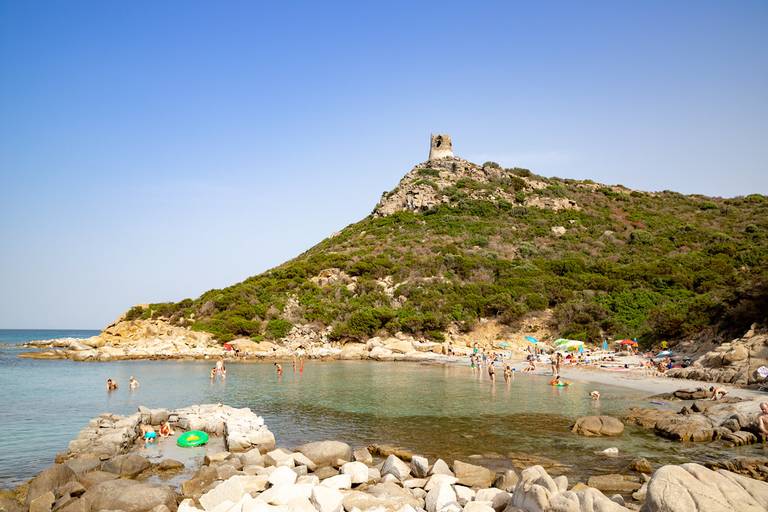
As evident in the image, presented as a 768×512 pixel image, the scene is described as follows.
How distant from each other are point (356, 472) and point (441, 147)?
90.0 m

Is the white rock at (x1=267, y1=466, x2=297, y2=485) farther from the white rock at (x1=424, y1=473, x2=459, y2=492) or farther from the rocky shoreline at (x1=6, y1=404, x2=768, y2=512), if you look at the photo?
the white rock at (x1=424, y1=473, x2=459, y2=492)

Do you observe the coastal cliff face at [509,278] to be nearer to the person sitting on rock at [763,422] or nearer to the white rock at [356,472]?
the person sitting on rock at [763,422]

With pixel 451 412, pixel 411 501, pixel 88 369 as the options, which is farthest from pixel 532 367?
pixel 88 369

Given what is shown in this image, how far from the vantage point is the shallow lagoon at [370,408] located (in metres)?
14.6

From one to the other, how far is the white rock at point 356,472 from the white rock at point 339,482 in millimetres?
277

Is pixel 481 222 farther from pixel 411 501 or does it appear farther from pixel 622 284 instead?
pixel 411 501

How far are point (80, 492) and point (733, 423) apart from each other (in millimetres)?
18844

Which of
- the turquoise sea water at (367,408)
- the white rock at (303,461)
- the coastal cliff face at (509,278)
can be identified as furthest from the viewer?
the coastal cliff face at (509,278)

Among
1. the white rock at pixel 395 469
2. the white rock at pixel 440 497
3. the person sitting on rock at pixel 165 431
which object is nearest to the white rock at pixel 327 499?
the white rock at pixel 440 497

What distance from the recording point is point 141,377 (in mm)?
33562

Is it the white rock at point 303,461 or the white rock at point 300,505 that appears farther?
the white rock at point 303,461

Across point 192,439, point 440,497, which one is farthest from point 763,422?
point 192,439

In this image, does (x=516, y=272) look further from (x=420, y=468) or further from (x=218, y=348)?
(x=420, y=468)

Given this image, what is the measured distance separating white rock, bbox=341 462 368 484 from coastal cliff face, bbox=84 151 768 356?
93.8ft
